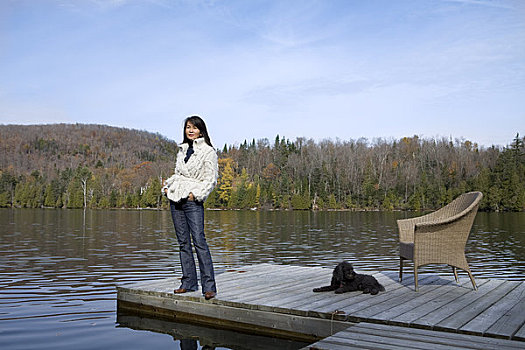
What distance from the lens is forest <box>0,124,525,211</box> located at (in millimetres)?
70562

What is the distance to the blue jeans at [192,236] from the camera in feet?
16.5

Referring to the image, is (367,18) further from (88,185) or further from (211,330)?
(88,185)

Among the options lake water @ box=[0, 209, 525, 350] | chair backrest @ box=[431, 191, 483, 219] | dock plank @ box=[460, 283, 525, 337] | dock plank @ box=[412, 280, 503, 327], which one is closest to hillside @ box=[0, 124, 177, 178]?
lake water @ box=[0, 209, 525, 350]

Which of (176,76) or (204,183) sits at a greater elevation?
(176,76)

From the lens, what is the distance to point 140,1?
20.8 m

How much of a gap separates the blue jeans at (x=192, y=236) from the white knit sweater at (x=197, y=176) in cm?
14

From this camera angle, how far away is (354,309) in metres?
4.54

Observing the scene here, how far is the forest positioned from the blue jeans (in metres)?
64.8

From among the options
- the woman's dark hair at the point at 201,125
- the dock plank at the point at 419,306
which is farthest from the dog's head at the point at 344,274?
the woman's dark hair at the point at 201,125

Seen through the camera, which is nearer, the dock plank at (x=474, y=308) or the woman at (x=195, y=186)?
the dock plank at (x=474, y=308)

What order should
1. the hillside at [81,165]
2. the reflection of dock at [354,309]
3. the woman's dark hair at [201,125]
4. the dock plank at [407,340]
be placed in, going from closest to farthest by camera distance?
the dock plank at [407,340] → the reflection of dock at [354,309] → the woman's dark hair at [201,125] → the hillside at [81,165]

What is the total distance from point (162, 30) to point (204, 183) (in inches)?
729

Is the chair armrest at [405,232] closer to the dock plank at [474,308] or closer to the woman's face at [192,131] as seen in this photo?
the dock plank at [474,308]

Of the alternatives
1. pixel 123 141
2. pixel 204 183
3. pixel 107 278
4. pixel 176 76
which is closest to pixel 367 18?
pixel 176 76
